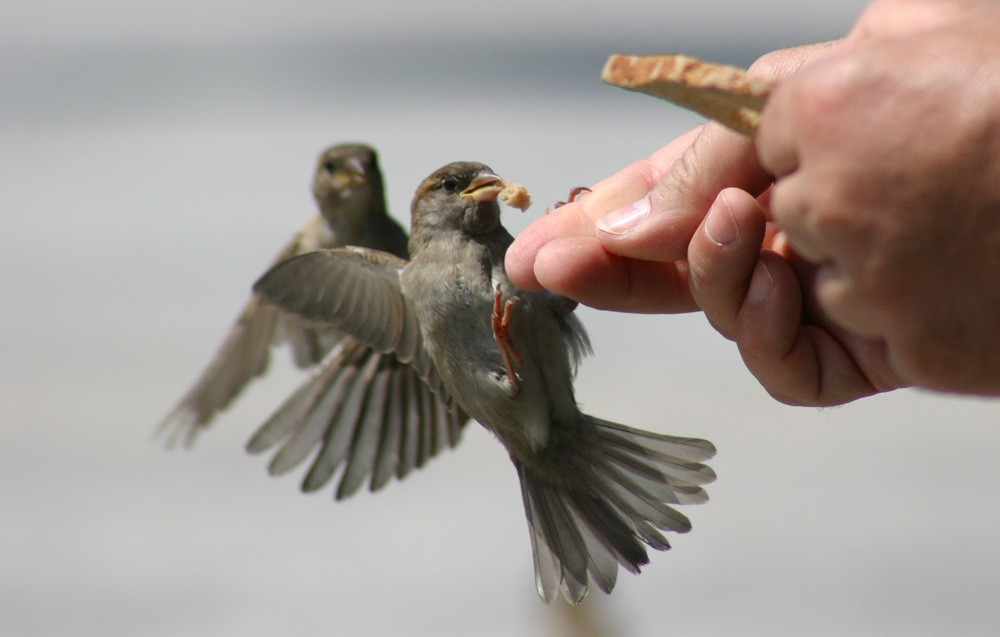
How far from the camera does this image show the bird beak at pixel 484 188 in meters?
2.09

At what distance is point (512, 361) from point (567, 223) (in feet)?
1.11

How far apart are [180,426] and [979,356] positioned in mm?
3010

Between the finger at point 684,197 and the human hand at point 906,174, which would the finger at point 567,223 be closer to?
the finger at point 684,197

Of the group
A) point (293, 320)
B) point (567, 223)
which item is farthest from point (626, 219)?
point (293, 320)

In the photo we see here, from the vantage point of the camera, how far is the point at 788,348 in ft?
5.35

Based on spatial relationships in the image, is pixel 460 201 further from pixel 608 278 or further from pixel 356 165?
pixel 356 165

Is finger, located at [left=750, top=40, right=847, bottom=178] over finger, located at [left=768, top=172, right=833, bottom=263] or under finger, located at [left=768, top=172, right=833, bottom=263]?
over

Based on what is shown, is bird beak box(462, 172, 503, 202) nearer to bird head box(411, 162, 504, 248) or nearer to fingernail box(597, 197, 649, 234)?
bird head box(411, 162, 504, 248)

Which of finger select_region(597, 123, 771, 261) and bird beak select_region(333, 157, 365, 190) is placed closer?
finger select_region(597, 123, 771, 261)

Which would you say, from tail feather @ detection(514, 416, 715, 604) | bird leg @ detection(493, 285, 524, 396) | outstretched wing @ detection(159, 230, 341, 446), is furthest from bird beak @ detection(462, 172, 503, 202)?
outstretched wing @ detection(159, 230, 341, 446)

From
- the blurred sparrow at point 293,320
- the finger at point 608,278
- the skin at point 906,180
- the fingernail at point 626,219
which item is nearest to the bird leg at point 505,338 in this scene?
the finger at point 608,278

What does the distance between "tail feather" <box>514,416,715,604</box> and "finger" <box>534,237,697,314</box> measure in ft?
1.15

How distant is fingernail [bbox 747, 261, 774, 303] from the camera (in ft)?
5.09

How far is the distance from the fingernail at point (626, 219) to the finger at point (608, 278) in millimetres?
72
